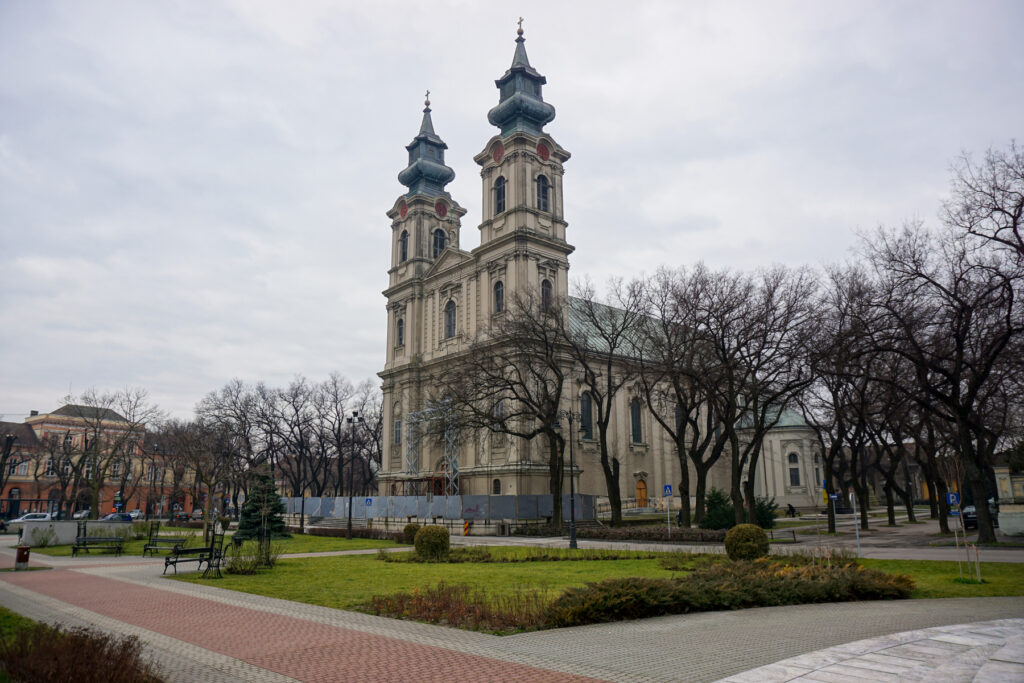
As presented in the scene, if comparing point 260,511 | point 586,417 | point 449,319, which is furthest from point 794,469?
point 260,511

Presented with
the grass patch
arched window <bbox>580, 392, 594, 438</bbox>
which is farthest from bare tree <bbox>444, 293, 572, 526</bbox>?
the grass patch

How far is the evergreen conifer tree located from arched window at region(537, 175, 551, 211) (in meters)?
28.0

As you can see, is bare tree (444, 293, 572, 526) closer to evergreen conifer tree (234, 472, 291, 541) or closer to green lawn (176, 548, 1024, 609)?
evergreen conifer tree (234, 472, 291, 541)

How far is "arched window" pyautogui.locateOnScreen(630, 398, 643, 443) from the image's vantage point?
57.0m

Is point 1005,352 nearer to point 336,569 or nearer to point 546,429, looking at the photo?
point 546,429

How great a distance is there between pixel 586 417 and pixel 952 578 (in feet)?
123

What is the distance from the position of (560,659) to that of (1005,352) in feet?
84.5

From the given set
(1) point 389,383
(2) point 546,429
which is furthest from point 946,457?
(1) point 389,383

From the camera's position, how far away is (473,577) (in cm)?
1730

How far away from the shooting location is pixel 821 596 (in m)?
12.6

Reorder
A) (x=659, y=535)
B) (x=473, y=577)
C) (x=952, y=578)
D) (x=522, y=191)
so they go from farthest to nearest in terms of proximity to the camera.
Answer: (x=522, y=191) < (x=659, y=535) < (x=473, y=577) < (x=952, y=578)

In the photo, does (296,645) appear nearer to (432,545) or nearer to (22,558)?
(432,545)

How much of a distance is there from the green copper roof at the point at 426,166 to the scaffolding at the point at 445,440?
71.7ft

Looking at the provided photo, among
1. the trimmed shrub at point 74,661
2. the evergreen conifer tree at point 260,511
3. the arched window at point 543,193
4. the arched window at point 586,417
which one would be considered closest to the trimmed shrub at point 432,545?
the evergreen conifer tree at point 260,511
